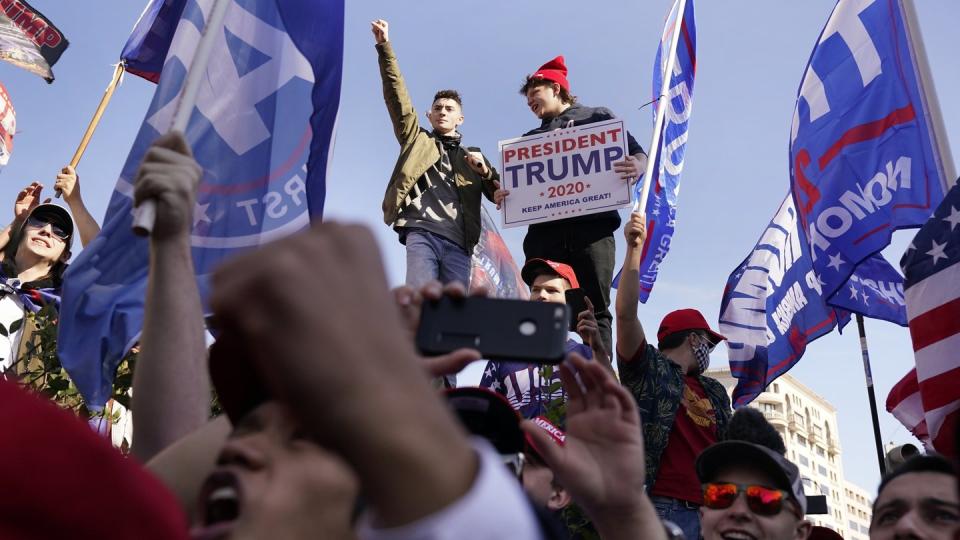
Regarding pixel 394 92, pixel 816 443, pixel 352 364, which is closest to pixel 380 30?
pixel 394 92

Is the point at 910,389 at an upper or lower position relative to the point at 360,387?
lower

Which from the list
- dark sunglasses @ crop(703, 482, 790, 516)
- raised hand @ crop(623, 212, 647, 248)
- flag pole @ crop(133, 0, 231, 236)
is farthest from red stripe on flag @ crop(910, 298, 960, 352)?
flag pole @ crop(133, 0, 231, 236)

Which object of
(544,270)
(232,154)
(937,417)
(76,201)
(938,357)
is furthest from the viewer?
(544,270)

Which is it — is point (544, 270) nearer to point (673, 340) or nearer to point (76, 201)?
point (673, 340)

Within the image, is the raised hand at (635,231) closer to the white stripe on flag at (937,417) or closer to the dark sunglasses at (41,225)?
the white stripe on flag at (937,417)

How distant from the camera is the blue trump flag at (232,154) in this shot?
369 centimetres

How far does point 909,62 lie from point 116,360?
5333 mm

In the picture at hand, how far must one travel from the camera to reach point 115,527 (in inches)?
38.3

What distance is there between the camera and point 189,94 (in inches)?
118

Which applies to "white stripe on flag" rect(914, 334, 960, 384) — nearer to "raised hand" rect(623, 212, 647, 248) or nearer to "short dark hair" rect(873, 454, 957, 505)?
"short dark hair" rect(873, 454, 957, 505)

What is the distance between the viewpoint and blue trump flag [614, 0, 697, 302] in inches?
281

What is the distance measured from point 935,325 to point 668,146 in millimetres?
3323

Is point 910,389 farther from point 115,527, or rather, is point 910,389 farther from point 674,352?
point 115,527

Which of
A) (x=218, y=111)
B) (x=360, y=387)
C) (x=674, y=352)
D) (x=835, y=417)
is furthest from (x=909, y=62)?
(x=835, y=417)
